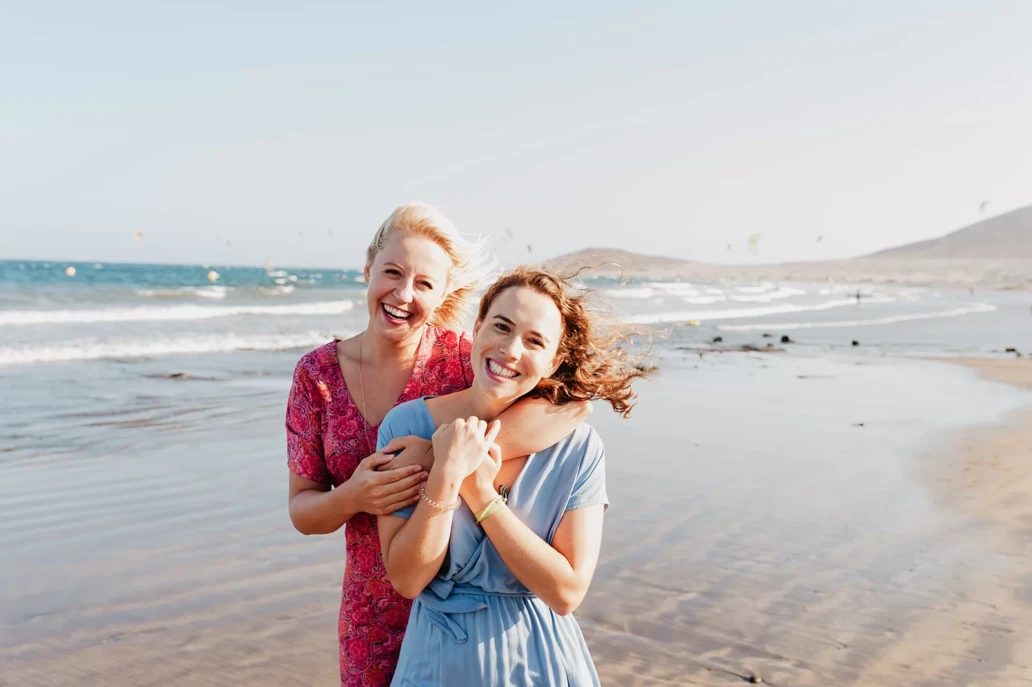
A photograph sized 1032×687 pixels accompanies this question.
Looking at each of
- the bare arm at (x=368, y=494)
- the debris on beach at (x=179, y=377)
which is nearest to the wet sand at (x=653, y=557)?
the bare arm at (x=368, y=494)

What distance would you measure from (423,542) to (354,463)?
26.3 inches

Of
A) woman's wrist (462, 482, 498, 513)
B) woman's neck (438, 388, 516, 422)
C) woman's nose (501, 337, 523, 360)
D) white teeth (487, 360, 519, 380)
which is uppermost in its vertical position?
woman's nose (501, 337, 523, 360)

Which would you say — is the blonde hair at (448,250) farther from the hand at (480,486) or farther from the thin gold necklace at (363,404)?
the hand at (480,486)

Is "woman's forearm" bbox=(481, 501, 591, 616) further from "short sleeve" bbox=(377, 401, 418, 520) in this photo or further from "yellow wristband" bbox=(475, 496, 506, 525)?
"short sleeve" bbox=(377, 401, 418, 520)

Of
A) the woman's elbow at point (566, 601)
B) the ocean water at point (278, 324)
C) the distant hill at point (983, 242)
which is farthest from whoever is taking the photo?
the distant hill at point (983, 242)

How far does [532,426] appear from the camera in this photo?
212cm

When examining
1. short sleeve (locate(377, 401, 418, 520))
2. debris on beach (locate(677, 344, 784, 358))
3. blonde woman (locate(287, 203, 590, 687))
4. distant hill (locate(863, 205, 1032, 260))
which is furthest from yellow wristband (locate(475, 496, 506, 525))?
distant hill (locate(863, 205, 1032, 260))

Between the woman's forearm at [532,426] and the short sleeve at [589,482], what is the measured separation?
78mm

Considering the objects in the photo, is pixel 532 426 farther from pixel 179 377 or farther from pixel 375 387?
pixel 179 377

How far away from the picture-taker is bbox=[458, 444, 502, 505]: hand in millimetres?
1939

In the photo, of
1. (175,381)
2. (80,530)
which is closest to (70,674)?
(80,530)

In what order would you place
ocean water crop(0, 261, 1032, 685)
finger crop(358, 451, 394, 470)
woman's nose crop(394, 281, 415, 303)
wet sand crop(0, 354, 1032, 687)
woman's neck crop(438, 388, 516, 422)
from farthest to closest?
ocean water crop(0, 261, 1032, 685) < wet sand crop(0, 354, 1032, 687) < woman's nose crop(394, 281, 415, 303) < woman's neck crop(438, 388, 516, 422) < finger crop(358, 451, 394, 470)

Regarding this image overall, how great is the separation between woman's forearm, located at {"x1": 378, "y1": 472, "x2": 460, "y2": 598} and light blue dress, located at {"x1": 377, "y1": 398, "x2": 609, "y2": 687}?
0.25ft

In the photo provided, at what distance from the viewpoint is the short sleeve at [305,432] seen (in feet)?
8.31
